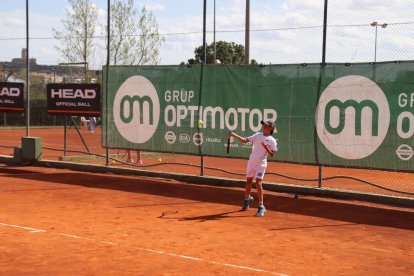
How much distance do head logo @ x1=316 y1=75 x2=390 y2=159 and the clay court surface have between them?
1.15m

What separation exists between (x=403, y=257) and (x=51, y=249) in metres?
4.50

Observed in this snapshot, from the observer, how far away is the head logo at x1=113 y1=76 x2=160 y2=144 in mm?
15156

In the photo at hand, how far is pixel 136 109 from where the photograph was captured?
15477mm

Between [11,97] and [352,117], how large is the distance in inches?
465

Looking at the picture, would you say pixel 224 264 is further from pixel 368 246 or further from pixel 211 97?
pixel 211 97

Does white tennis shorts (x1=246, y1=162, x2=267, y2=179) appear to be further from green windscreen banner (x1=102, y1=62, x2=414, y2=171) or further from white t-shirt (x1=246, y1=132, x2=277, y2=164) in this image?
green windscreen banner (x1=102, y1=62, x2=414, y2=171)

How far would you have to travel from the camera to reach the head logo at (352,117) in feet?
38.3

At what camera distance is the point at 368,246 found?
845 centimetres

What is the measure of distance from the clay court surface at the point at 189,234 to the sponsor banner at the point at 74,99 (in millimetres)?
3703

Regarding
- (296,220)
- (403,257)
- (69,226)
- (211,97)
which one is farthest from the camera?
(211,97)

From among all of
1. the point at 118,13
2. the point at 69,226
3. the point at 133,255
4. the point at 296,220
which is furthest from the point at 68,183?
the point at 118,13

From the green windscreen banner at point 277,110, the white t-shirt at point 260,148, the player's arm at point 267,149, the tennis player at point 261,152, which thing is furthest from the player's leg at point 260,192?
the green windscreen banner at point 277,110

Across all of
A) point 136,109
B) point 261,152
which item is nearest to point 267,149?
point 261,152

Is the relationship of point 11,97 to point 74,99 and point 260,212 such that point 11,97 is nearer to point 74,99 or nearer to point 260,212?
point 74,99
